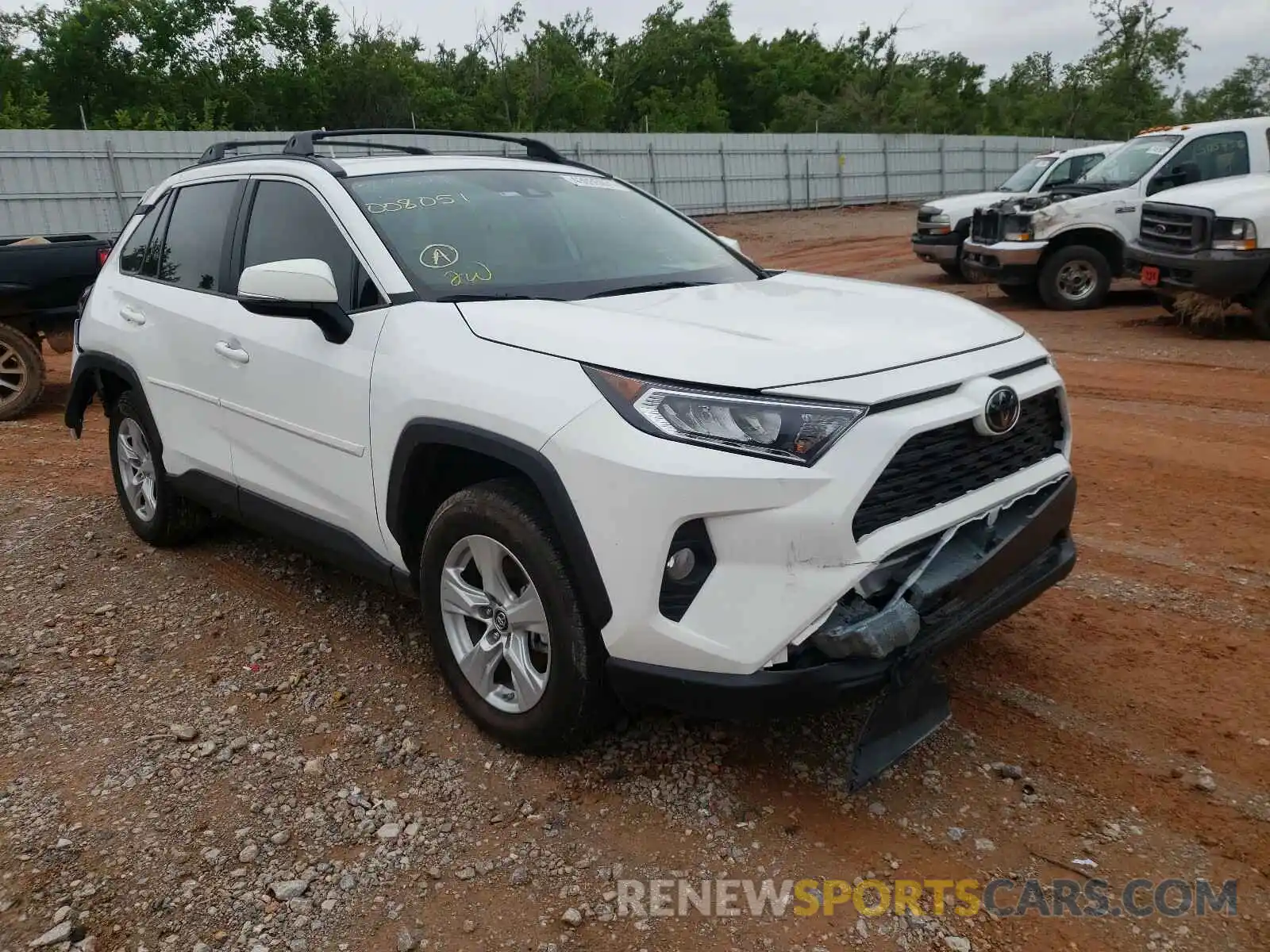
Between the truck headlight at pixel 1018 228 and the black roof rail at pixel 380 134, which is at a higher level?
the black roof rail at pixel 380 134

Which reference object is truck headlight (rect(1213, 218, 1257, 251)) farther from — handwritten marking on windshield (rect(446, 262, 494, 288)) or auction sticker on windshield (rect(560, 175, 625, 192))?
handwritten marking on windshield (rect(446, 262, 494, 288))

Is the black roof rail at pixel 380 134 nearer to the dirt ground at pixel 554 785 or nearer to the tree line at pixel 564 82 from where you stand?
the dirt ground at pixel 554 785

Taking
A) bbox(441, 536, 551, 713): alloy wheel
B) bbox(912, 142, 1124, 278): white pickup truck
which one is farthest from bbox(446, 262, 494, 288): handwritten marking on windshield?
bbox(912, 142, 1124, 278): white pickup truck

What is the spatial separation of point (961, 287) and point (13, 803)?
13.8 meters

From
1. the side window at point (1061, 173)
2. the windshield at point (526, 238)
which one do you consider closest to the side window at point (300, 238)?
the windshield at point (526, 238)

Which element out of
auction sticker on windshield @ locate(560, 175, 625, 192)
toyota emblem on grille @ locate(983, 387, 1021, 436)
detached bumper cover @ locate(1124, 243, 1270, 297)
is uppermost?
auction sticker on windshield @ locate(560, 175, 625, 192)

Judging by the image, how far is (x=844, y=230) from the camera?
25.6 meters

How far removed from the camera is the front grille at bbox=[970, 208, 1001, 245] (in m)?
12.3

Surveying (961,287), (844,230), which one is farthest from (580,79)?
(961,287)

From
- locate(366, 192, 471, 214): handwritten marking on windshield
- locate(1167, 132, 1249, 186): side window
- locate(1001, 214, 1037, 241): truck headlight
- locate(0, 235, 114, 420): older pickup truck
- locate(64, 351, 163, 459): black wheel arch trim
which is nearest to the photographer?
locate(366, 192, 471, 214): handwritten marking on windshield

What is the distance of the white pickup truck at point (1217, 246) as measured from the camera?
9062 mm

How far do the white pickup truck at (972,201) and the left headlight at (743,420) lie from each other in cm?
1205

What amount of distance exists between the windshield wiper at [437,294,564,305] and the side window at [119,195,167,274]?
2.40 metres

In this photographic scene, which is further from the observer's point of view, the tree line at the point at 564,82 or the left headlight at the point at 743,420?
the tree line at the point at 564,82
